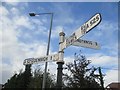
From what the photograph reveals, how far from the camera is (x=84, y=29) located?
8320 millimetres

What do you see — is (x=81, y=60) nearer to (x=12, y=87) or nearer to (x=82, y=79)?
(x=82, y=79)

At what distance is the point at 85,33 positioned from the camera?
826 cm

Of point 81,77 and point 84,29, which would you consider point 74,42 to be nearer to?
point 84,29

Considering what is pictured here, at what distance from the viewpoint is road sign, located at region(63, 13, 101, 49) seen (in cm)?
778

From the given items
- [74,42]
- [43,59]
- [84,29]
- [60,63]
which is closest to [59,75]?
[60,63]

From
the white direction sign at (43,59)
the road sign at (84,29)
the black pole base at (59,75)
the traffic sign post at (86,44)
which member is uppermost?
the road sign at (84,29)

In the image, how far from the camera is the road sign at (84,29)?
25.5 ft

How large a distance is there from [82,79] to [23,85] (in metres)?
8.46

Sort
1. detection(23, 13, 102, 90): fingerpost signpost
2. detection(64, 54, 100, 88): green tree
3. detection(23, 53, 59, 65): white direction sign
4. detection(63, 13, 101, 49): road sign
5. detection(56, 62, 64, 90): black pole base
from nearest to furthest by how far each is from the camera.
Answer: detection(63, 13, 101, 49): road sign < detection(23, 13, 102, 90): fingerpost signpost < detection(56, 62, 64, 90): black pole base < detection(23, 53, 59, 65): white direction sign < detection(64, 54, 100, 88): green tree

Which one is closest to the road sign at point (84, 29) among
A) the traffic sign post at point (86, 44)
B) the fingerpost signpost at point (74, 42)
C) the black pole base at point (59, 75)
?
the fingerpost signpost at point (74, 42)

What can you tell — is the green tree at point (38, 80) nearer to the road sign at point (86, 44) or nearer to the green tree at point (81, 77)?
the green tree at point (81, 77)

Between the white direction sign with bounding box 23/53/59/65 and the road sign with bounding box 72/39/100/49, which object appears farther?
the white direction sign with bounding box 23/53/59/65

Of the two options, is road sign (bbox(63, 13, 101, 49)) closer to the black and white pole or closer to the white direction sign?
the black and white pole

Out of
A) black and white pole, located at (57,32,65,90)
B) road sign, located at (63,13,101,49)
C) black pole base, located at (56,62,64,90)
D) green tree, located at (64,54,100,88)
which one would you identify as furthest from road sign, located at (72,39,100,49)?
green tree, located at (64,54,100,88)
